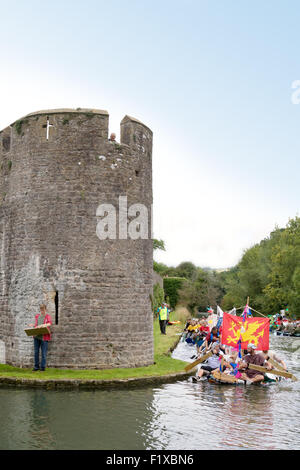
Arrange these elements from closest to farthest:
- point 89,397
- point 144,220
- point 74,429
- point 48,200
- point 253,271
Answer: point 74,429, point 89,397, point 48,200, point 144,220, point 253,271

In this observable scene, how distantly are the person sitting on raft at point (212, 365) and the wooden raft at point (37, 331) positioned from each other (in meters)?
4.54

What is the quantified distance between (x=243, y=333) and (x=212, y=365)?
1435 mm

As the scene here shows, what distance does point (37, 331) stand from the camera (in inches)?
512

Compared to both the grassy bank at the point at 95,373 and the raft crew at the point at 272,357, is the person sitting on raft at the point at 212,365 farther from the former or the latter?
the raft crew at the point at 272,357

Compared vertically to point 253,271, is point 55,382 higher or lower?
lower

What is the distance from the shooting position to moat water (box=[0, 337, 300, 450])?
26.9ft

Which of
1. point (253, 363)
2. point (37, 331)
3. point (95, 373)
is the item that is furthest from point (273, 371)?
point (37, 331)

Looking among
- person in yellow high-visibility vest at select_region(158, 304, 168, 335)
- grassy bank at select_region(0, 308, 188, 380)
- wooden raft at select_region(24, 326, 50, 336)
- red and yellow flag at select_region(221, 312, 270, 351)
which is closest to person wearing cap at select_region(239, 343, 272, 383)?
red and yellow flag at select_region(221, 312, 270, 351)

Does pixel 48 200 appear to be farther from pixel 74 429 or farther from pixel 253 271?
pixel 253 271

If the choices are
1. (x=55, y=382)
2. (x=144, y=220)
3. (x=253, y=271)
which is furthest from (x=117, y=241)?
(x=253, y=271)

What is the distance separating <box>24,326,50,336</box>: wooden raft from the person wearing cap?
226 inches

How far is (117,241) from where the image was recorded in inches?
555

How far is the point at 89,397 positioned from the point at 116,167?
631cm
